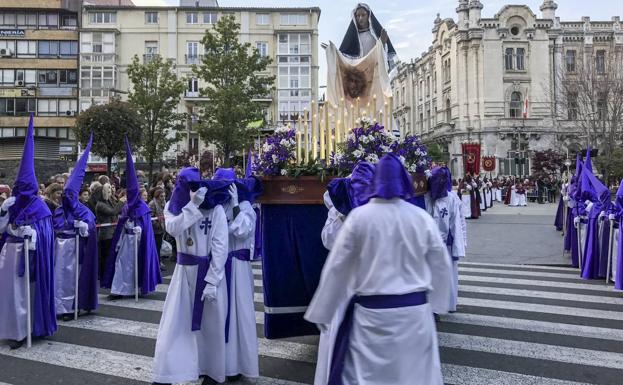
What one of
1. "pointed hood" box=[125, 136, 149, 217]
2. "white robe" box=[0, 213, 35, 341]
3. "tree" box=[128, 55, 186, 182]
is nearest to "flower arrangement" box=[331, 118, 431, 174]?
"white robe" box=[0, 213, 35, 341]

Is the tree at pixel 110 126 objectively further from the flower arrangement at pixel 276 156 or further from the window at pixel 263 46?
the window at pixel 263 46

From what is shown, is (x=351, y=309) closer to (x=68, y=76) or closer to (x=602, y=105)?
(x=602, y=105)

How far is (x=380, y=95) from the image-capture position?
8625mm

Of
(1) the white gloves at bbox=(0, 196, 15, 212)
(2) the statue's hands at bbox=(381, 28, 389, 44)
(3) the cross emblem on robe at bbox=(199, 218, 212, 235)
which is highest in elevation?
(2) the statue's hands at bbox=(381, 28, 389, 44)

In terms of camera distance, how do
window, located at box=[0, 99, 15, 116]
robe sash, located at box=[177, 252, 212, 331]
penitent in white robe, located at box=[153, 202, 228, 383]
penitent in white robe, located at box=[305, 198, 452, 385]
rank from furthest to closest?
window, located at box=[0, 99, 15, 116]
robe sash, located at box=[177, 252, 212, 331]
penitent in white robe, located at box=[153, 202, 228, 383]
penitent in white robe, located at box=[305, 198, 452, 385]

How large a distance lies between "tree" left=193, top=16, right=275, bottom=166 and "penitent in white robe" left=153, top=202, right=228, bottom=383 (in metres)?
21.1

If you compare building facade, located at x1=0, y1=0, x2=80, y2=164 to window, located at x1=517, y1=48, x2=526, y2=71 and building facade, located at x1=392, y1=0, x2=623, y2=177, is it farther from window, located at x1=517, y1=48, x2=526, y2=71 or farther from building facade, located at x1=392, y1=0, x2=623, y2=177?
window, located at x1=517, y1=48, x2=526, y2=71

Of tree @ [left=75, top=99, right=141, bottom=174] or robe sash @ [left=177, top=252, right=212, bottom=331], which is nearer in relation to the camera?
robe sash @ [left=177, top=252, right=212, bottom=331]

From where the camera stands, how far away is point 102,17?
163ft

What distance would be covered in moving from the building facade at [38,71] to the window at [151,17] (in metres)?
6.27

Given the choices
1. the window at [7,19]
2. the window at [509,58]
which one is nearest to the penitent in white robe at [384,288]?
the window at [7,19]

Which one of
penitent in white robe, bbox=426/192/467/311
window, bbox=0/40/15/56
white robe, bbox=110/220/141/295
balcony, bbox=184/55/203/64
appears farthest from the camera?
balcony, bbox=184/55/203/64

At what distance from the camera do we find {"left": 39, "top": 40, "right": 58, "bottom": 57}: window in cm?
4859

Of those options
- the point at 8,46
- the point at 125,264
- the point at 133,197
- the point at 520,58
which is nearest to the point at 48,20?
the point at 8,46
